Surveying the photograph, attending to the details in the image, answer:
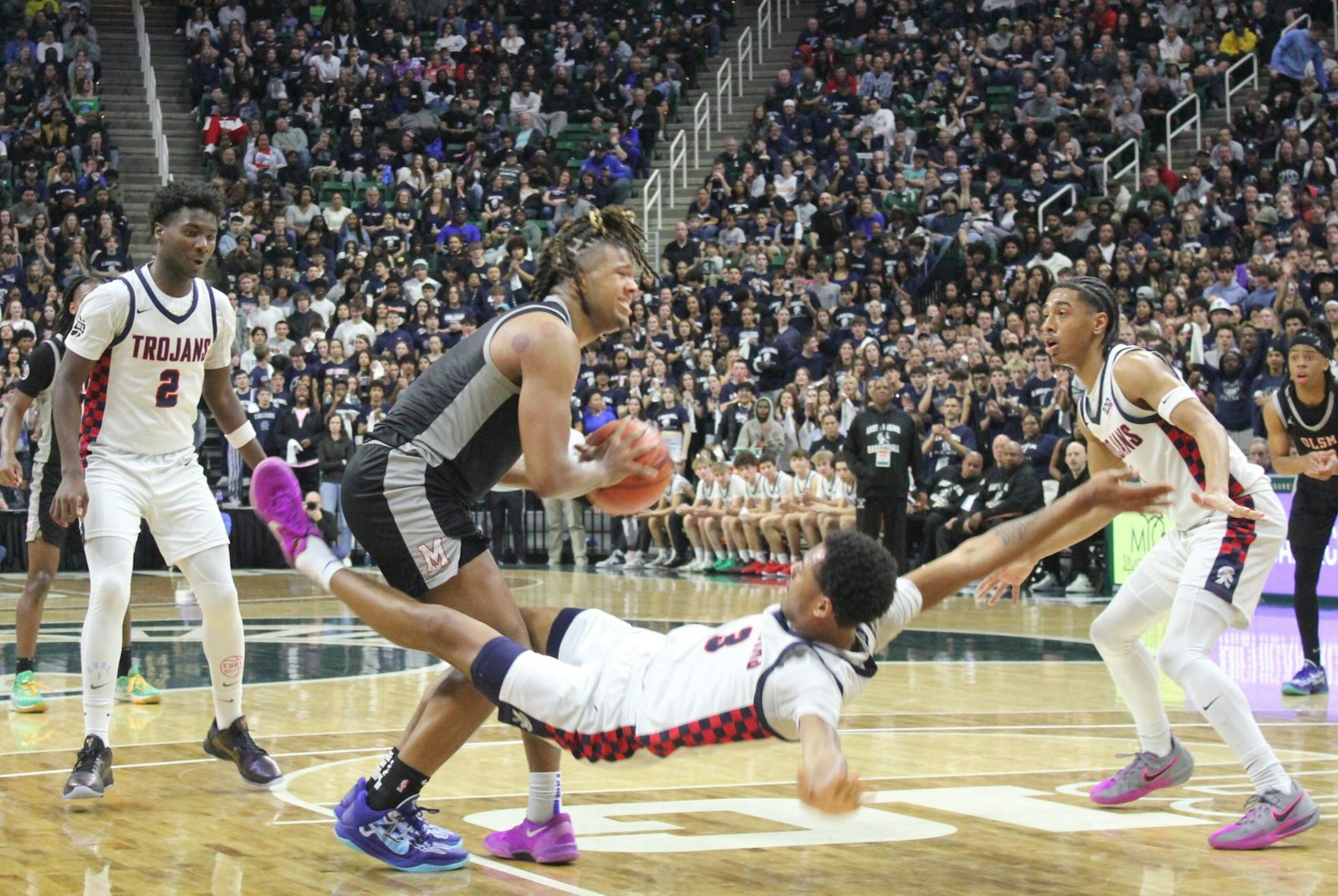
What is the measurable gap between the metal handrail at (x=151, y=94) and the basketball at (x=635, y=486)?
2162cm

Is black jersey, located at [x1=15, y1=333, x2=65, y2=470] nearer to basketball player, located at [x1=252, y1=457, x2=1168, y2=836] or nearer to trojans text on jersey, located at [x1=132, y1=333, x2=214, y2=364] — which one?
trojans text on jersey, located at [x1=132, y1=333, x2=214, y2=364]

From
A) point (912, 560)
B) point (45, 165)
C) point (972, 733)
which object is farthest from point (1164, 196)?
point (45, 165)

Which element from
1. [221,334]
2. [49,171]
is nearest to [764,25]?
[49,171]

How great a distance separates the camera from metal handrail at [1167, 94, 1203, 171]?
22.8 m

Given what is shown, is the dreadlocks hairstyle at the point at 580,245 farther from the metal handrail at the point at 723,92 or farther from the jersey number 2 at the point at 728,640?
the metal handrail at the point at 723,92

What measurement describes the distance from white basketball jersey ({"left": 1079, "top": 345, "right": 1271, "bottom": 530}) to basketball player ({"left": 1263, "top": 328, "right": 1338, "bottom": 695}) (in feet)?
8.27

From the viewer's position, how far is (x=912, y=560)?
16.9 metres

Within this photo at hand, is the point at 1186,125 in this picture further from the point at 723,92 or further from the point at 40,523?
the point at 40,523

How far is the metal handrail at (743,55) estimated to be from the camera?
28.2m

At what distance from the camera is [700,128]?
2783cm

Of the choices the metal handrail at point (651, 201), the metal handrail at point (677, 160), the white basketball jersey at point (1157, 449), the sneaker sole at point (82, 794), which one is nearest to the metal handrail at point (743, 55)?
the metal handrail at point (677, 160)

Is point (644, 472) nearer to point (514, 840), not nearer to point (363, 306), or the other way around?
point (514, 840)

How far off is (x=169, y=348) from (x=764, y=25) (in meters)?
24.9

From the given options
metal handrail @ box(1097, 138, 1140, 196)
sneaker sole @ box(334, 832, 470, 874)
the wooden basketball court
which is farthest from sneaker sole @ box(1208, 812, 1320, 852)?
metal handrail @ box(1097, 138, 1140, 196)
